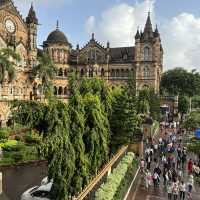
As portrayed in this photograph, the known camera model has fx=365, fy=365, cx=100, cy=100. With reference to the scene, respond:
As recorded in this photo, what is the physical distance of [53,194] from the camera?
51.6 ft

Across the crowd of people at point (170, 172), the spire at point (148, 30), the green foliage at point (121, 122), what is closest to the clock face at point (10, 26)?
the spire at point (148, 30)

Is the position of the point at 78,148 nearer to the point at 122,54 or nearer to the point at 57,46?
the point at 57,46

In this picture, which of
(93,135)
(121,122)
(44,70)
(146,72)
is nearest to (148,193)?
(121,122)

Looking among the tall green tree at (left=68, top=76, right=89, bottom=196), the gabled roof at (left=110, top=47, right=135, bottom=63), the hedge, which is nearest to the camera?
the hedge

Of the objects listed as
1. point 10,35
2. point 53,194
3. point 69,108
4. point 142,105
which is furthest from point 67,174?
point 10,35

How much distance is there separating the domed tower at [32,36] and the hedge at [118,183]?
37.5 metres

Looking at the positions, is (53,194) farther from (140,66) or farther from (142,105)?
(140,66)

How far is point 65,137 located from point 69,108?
1719 mm

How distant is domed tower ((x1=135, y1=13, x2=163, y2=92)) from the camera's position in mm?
69938

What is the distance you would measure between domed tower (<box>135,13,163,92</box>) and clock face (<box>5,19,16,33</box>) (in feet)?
81.4

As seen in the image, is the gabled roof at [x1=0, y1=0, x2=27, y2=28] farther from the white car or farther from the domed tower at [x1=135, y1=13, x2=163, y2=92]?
the white car

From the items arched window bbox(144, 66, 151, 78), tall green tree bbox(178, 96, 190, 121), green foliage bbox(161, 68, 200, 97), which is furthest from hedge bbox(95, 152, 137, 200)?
green foliage bbox(161, 68, 200, 97)

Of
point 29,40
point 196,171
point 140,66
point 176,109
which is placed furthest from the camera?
point 176,109

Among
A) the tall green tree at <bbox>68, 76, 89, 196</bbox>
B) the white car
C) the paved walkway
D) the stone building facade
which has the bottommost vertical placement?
the paved walkway
